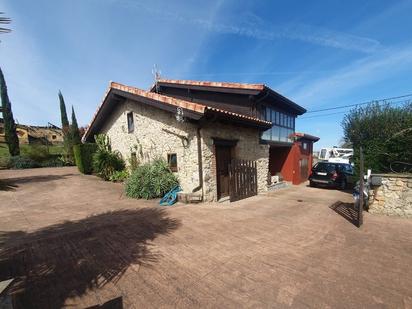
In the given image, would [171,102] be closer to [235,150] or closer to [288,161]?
[235,150]

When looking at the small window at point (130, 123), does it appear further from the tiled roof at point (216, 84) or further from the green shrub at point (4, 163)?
the green shrub at point (4, 163)

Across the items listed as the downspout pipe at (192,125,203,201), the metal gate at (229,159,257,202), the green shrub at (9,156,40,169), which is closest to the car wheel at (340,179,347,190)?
the metal gate at (229,159,257,202)

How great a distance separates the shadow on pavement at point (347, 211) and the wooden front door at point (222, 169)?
158 inches

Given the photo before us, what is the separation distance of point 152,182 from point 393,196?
8147mm

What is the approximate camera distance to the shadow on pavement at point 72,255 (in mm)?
2973

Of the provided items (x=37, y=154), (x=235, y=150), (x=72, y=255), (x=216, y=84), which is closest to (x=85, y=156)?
(x=37, y=154)

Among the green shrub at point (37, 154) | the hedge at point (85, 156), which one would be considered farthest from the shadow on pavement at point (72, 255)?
the green shrub at point (37, 154)

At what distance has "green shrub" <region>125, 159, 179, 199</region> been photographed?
338 inches

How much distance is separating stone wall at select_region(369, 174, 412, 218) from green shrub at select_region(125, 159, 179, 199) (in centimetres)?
690

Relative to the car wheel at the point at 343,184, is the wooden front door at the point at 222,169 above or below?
above

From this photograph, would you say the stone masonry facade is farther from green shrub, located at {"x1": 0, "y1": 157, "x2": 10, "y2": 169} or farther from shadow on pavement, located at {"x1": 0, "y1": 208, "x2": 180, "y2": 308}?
green shrub, located at {"x1": 0, "y1": 157, "x2": 10, "y2": 169}

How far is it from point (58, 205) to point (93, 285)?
224 inches

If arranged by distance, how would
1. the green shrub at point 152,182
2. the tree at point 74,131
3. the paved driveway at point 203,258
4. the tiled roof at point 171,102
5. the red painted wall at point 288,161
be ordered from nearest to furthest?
the paved driveway at point 203,258 → the tiled roof at point 171,102 → the green shrub at point 152,182 → the red painted wall at point 288,161 → the tree at point 74,131

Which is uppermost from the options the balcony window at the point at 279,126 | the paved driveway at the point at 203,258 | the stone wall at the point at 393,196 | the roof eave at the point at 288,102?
the roof eave at the point at 288,102
